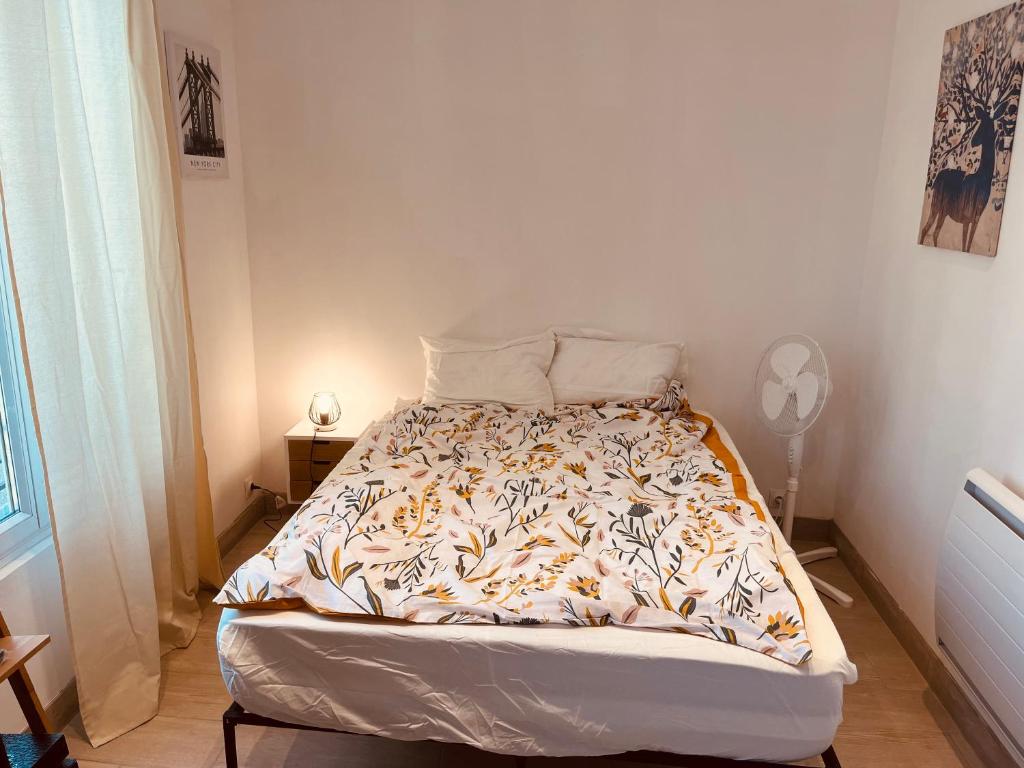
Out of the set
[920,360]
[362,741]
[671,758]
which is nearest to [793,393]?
[920,360]

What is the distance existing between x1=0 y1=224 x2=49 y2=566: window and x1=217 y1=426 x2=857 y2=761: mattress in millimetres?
755

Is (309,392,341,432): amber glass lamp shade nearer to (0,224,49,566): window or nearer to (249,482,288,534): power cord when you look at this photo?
(249,482,288,534): power cord

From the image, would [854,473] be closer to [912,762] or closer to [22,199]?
[912,762]

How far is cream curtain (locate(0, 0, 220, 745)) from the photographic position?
1988 millimetres

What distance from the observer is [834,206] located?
3312 millimetres

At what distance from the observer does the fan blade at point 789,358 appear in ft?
9.82

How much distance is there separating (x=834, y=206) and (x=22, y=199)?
300 centimetres

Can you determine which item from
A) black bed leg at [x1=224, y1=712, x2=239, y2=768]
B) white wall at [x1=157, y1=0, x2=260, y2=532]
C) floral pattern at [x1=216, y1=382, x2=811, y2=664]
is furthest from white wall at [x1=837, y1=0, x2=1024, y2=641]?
white wall at [x1=157, y1=0, x2=260, y2=532]

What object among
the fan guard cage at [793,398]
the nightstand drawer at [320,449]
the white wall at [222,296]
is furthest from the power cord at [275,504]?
the fan guard cage at [793,398]

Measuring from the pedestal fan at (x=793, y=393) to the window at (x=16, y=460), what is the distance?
2.59 meters

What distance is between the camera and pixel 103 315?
7.38ft

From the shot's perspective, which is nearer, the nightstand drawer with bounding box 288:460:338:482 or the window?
the window

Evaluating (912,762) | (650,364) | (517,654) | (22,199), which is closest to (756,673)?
(517,654)

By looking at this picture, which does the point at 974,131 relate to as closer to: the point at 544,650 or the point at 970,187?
the point at 970,187
